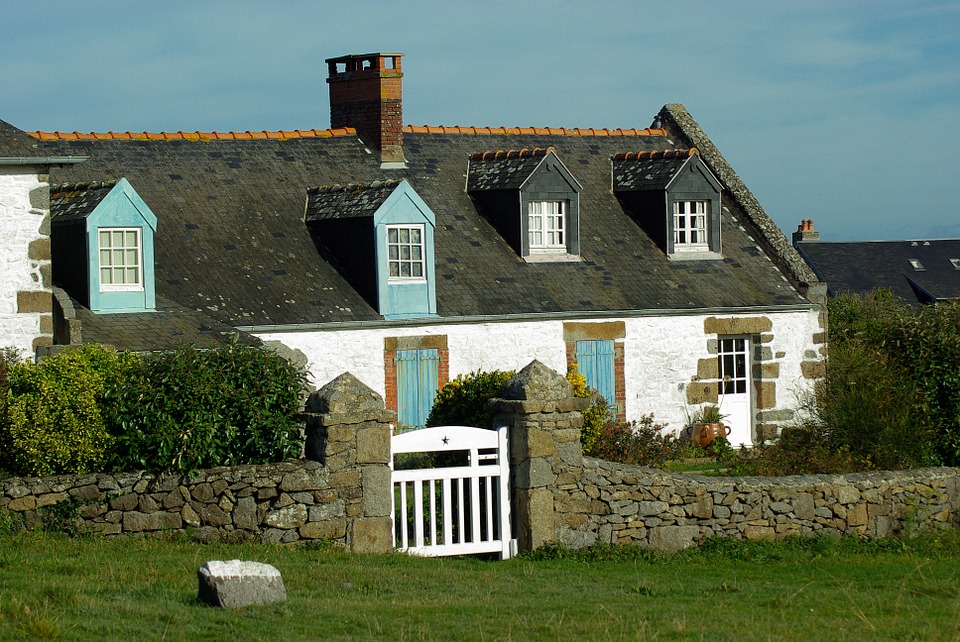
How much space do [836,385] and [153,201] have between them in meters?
9.89

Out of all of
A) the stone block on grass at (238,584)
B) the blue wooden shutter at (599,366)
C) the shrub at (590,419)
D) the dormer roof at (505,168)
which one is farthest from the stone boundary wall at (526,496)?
the dormer roof at (505,168)

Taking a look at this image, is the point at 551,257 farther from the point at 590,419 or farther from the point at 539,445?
the point at 539,445

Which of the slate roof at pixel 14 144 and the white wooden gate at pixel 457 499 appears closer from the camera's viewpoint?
the white wooden gate at pixel 457 499

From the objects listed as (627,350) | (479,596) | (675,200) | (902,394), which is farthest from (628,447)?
(675,200)

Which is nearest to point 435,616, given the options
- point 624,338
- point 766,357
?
point 624,338

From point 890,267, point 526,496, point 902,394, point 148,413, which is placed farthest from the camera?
point 890,267

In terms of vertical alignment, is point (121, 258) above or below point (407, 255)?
below

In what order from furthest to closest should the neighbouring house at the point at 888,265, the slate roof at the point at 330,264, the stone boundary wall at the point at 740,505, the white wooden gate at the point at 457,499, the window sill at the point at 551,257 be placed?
the neighbouring house at the point at 888,265 < the window sill at the point at 551,257 < the slate roof at the point at 330,264 < the stone boundary wall at the point at 740,505 < the white wooden gate at the point at 457,499

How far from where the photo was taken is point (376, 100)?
22.7 metres

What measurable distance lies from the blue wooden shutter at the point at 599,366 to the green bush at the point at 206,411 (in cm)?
859

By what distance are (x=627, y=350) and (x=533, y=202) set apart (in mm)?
2890

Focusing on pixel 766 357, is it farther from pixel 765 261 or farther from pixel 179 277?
pixel 179 277

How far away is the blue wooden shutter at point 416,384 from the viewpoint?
1953 cm

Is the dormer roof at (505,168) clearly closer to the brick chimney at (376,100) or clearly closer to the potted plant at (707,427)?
the brick chimney at (376,100)
